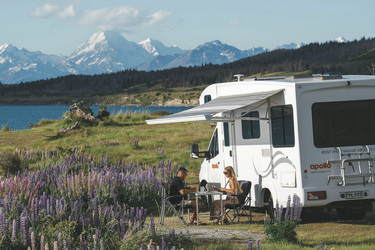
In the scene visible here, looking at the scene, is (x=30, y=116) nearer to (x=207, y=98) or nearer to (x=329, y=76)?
(x=207, y=98)

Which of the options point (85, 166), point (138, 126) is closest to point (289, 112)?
point (85, 166)

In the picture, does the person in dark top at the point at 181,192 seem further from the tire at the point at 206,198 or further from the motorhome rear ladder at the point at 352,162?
the motorhome rear ladder at the point at 352,162

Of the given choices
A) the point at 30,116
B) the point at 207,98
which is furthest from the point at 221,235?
the point at 30,116

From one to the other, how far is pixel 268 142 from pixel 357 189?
1.90 meters

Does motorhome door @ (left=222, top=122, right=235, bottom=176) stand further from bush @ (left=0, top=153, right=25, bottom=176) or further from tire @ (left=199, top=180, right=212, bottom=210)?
bush @ (left=0, top=153, right=25, bottom=176)

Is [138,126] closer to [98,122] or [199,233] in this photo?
[98,122]

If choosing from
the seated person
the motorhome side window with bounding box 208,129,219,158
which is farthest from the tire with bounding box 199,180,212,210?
the seated person

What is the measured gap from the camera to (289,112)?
39.3 feet

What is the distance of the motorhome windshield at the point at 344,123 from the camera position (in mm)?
11891

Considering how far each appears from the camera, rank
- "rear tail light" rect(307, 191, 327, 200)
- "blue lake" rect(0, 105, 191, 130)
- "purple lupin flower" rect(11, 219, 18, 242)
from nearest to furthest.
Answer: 1. "purple lupin flower" rect(11, 219, 18, 242)
2. "rear tail light" rect(307, 191, 327, 200)
3. "blue lake" rect(0, 105, 191, 130)

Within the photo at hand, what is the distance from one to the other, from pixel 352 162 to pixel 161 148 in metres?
13.9

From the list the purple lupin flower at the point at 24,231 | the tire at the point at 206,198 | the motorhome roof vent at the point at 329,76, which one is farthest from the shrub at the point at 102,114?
the purple lupin flower at the point at 24,231

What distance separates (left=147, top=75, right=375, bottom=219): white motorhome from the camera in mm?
11719

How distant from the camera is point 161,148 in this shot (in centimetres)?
2519
